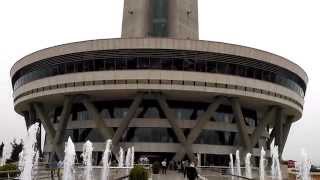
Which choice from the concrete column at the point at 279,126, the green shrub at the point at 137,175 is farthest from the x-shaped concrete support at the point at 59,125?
the green shrub at the point at 137,175

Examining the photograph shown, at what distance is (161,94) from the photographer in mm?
48594

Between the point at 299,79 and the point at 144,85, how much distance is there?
65.9 feet

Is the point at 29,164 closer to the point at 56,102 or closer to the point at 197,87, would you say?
the point at 197,87

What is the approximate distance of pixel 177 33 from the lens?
6059 cm

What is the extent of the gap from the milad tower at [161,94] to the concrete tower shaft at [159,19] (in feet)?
38.4

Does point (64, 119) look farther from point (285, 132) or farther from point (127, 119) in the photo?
point (285, 132)

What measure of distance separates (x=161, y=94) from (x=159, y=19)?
16.5 metres

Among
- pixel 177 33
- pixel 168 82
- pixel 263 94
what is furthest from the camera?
pixel 177 33

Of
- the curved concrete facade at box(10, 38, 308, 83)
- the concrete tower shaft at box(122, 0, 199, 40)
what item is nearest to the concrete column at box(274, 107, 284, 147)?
the curved concrete facade at box(10, 38, 308, 83)

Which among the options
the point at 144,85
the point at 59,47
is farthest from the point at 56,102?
the point at 144,85

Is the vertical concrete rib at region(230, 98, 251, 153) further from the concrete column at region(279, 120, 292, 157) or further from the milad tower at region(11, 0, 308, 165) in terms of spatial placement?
the concrete column at region(279, 120, 292, 157)

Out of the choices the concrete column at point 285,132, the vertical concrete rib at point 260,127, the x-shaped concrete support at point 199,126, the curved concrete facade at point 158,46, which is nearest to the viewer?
the curved concrete facade at point 158,46

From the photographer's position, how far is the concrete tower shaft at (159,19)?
61125 mm

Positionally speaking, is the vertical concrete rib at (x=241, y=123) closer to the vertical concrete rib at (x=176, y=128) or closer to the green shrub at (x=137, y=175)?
the vertical concrete rib at (x=176, y=128)
